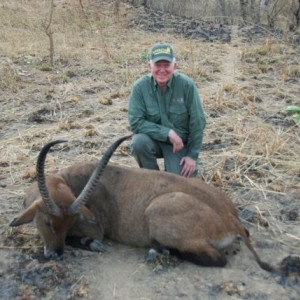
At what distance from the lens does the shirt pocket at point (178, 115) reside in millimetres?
6707

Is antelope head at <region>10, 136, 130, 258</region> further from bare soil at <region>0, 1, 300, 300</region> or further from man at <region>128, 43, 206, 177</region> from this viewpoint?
man at <region>128, 43, 206, 177</region>

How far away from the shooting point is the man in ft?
21.7

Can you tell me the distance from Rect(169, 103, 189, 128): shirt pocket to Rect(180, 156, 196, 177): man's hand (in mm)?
435

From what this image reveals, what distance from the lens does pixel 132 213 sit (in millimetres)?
5715

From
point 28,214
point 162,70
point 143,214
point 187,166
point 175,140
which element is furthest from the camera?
point 187,166

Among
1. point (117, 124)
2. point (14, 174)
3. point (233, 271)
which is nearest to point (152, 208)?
point (233, 271)

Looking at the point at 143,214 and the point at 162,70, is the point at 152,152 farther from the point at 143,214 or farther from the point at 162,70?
the point at 143,214

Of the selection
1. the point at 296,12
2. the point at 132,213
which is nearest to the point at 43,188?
the point at 132,213

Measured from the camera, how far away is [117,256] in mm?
5492

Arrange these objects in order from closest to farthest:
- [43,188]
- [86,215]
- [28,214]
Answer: [43,188] → [28,214] → [86,215]

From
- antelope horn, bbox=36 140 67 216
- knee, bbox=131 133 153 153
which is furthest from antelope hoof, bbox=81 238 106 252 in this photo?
knee, bbox=131 133 153 153

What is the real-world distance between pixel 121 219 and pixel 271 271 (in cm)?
161

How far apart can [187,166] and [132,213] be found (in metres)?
1.24

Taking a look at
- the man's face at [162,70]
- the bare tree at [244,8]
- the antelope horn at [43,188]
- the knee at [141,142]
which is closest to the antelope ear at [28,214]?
the antelope horn at [43,188]
